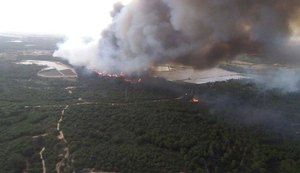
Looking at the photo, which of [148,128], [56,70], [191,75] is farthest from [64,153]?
[191,75]

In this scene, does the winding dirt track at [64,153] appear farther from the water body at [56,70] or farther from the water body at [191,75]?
the water body at [191,75]

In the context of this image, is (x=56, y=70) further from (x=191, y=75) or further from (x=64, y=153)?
(x=64, y=153)

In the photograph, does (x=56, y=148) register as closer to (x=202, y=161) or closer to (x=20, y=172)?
(x=20, y=172)

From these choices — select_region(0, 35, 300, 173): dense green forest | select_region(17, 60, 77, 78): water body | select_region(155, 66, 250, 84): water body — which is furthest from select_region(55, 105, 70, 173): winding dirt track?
select_region(155, 66, 250, 84): water body

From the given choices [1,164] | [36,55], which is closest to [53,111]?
[1,164]

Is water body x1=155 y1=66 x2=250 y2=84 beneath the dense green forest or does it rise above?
above

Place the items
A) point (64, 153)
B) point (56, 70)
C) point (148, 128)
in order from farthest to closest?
point (56, 70), point (148, 128), point (64, 153)

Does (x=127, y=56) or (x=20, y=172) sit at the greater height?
(x=127, y=56)

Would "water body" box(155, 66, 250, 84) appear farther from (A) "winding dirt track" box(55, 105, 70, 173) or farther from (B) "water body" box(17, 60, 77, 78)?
(A) "winding dirt track" box(55, 105, 70, 173)
